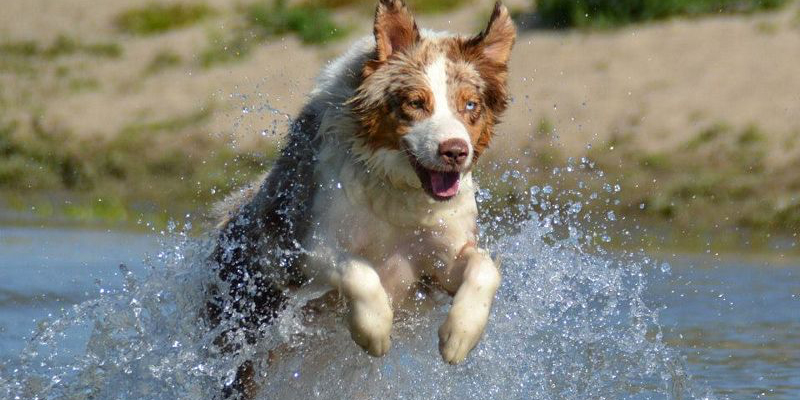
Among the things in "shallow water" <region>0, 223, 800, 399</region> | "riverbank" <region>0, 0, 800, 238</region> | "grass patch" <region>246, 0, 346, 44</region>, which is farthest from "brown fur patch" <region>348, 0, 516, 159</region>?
"grass patch" <region>246, 0, 346, 44</region>

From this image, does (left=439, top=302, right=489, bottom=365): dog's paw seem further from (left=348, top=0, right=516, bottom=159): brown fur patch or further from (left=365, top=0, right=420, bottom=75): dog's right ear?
(left=365, top=0, right=420, bottom=75): dog's right ear

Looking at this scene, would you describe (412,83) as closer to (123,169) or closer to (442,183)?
(442,183)

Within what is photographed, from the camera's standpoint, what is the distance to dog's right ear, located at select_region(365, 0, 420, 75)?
21.7 ft

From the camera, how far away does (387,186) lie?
676 centimetres

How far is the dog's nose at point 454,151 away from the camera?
248 inches

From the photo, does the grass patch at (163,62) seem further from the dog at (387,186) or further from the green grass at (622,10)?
the dog at (387,186)

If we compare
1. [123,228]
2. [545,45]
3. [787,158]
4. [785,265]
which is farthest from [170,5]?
[785,265]

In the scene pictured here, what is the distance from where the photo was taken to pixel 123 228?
588 inches

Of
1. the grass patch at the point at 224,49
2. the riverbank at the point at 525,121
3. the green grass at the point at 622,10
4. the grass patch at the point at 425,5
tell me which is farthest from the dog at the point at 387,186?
the grass patch at the point at 425,5

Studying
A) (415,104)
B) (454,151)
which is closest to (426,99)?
(415,104)

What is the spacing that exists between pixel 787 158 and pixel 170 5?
35.0 feet

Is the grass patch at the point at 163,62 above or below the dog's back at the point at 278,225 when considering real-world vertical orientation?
below

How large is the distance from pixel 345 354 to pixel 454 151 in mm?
1430

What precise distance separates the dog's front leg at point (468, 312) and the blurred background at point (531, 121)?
4.64 meters
